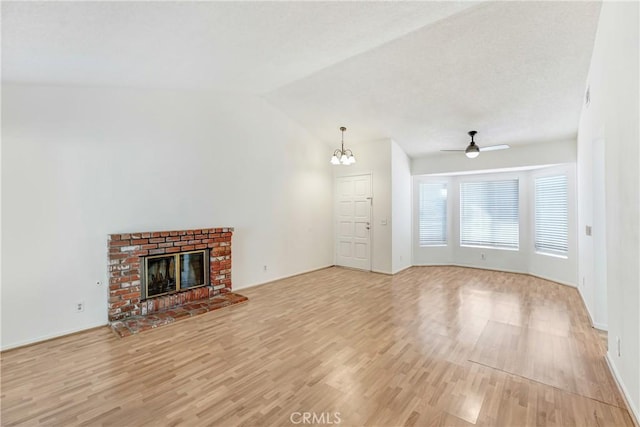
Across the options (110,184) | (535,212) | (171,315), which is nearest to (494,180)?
(535,212)

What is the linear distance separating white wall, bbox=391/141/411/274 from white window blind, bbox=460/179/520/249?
138cm

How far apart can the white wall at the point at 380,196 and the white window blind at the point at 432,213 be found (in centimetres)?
133

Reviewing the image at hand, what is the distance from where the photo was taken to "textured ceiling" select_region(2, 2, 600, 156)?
2355 mm

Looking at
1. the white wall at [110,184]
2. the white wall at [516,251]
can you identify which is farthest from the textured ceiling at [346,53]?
the white wall at [516,251]

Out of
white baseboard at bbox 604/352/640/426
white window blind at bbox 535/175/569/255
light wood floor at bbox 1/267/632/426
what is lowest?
light wood floor at bbox 1/267/632/426

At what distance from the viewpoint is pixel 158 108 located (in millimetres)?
4121

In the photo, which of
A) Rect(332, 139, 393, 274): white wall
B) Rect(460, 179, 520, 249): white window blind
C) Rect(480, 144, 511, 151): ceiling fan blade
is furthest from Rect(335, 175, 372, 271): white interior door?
Rect(460, 179, 520, 249): white window blind

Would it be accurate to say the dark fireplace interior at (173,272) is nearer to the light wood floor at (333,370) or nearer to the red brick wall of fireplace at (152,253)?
the red brick wall of fireplace at (152,253)

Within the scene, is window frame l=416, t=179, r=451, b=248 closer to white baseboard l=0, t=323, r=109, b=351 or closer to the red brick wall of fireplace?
the red brick wall of fireplace

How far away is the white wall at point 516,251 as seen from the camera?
5.23 m

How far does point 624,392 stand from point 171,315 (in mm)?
4548

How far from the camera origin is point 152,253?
13.0 ft

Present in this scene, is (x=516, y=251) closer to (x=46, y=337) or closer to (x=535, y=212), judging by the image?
(x=535, y=212)

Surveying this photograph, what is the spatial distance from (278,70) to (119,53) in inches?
72.0
